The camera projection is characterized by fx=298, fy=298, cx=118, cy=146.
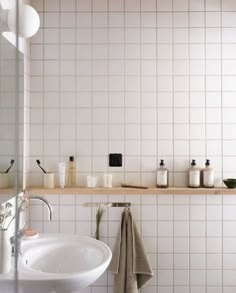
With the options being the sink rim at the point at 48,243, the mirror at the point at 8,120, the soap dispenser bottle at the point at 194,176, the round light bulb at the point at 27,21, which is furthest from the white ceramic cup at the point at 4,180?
the soap dispenser bottle at the point at 194,176

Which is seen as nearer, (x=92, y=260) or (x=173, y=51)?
A: (x=92, y=260)

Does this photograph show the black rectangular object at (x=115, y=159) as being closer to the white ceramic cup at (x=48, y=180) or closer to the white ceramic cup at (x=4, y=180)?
the white ceramic cup at (x=48, y=180)

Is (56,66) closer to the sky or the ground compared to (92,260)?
closer to the sky

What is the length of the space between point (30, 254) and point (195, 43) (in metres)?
1.54

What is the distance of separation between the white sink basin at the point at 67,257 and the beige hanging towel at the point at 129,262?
9.6 inches

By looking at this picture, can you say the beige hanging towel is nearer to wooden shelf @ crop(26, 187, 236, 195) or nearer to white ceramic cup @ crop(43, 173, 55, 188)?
wooden shelf @ crop(26, 187, 236, 195)

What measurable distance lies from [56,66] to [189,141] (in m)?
0.95

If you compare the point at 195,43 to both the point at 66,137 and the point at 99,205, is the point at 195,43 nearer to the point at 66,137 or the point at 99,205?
the point at 66,137

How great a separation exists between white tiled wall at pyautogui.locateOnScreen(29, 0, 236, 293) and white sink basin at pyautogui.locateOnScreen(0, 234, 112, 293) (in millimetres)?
259

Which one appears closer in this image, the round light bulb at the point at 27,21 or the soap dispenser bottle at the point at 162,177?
the round light bulb at the point at 27,21

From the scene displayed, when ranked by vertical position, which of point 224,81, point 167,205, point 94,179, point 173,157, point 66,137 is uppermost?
point 224,81

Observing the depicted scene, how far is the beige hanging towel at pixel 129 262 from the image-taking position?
1.72 m

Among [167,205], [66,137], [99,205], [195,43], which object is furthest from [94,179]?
[195,43]

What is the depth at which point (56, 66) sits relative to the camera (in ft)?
6.11
